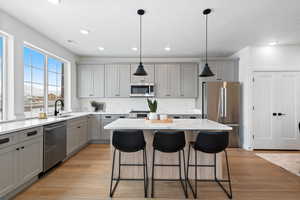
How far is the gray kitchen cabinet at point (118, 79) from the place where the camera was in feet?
17.8

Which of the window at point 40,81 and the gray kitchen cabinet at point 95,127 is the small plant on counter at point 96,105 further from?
the window at point 40,81

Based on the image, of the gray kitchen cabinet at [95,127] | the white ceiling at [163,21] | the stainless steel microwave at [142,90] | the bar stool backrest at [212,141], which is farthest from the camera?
the stainless steel microwave at [142,90]

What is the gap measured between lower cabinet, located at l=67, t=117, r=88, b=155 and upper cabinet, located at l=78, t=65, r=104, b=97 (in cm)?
94

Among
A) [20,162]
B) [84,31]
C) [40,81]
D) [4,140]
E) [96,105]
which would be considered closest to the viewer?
[4,140]

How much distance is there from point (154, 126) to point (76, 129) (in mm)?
2530

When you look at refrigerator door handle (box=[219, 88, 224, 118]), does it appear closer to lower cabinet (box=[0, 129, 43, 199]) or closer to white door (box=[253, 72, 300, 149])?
white door (box=[253, 72, 300, 149])

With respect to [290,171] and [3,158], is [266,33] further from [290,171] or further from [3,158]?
[3,158]

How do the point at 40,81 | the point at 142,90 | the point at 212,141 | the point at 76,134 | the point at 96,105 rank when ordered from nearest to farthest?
1. the point at 212,141
2. the point at 40,81
3. the point at 76,134
4. the point at 142,90
5. the point at 96,105

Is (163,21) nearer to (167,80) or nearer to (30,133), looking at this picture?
(167,80)

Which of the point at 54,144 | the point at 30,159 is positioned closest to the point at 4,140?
the point at 30,159

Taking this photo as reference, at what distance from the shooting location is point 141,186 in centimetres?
267

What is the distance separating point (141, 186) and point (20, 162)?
166cm

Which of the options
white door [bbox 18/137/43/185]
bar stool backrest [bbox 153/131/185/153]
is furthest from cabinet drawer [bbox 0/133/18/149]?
bar stool backrest [bbox 153/131/185/153]

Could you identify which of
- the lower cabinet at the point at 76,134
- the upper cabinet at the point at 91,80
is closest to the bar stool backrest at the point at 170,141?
the lower cabinet at the point at 76,134
